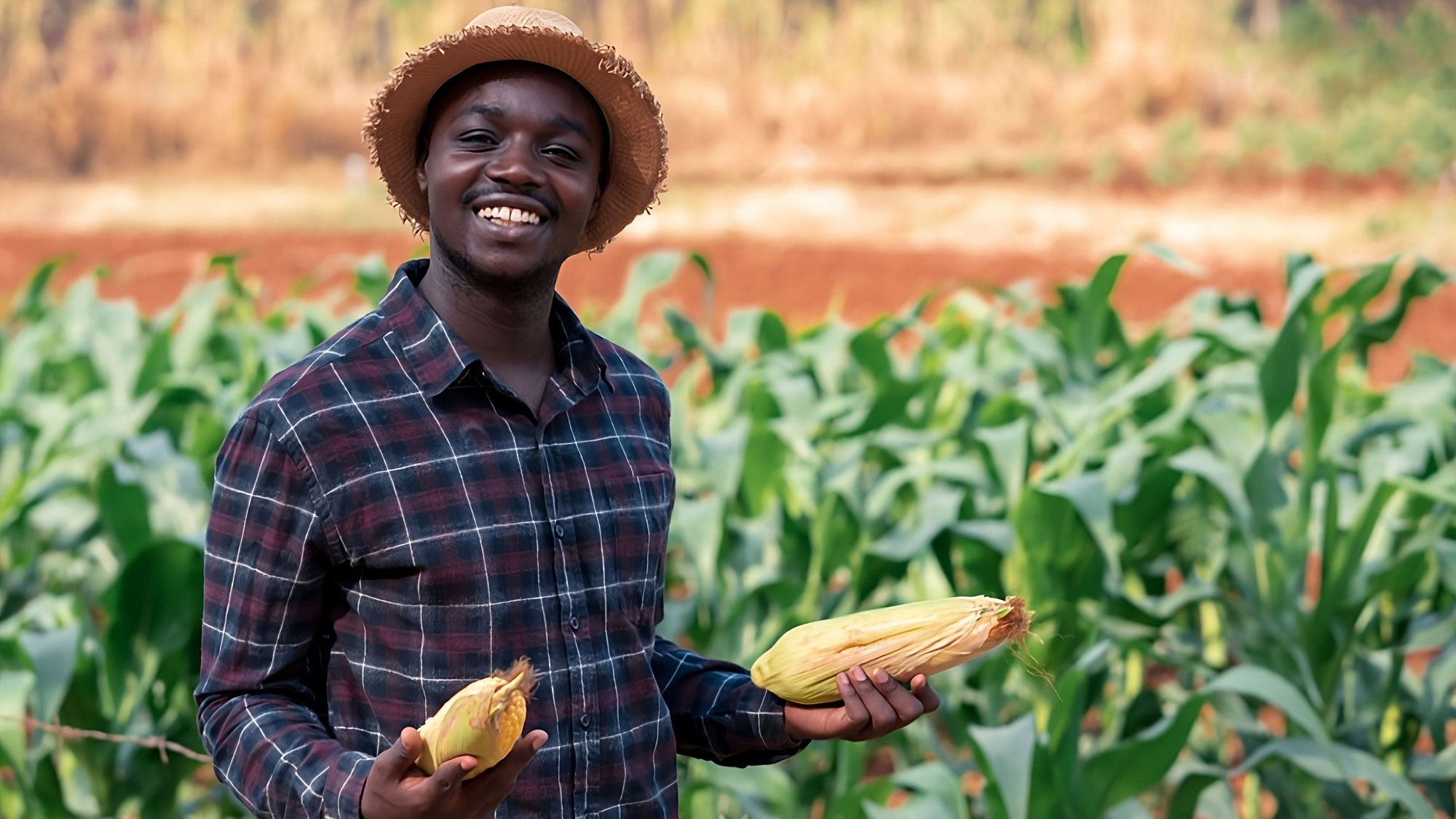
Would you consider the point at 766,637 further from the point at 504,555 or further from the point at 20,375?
the point at 20,375

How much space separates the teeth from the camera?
1.22 meters

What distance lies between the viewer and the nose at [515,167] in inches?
47.9

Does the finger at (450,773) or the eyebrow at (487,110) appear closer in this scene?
the finger at (450,773)

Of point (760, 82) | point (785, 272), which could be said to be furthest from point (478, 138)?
point (760, 82)

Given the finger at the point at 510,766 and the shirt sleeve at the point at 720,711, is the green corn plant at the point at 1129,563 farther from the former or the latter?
the finger at the point at 510,766

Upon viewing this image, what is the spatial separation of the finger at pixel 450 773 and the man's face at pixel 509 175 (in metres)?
0.41

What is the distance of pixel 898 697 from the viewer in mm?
1205

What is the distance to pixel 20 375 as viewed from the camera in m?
3.90

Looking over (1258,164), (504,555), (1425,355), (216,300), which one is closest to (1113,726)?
(1425,355)

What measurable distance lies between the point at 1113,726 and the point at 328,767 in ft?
6.52

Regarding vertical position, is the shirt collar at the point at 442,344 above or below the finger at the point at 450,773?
above

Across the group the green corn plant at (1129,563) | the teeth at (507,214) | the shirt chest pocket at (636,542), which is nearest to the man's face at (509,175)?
the teeth at (507,214)

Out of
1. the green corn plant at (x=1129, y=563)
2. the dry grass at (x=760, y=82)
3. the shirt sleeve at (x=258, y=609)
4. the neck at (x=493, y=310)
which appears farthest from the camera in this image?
the dry grass at (x=760, y=82)

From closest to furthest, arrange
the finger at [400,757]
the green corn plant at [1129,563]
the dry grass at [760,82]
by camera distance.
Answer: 1. the finger at [400,757]
2. the green corn plant at [1129,563]
3. the dry grass at [760,82]
